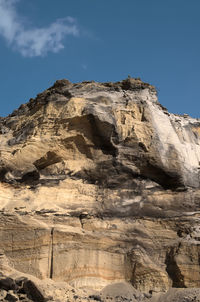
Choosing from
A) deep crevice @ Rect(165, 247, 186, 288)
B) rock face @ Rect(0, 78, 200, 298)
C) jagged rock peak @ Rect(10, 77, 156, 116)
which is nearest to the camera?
rock face @ Rect(0, 78, 200, 298)

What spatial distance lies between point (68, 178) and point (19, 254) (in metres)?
4.47

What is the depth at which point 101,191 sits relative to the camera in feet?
62.3

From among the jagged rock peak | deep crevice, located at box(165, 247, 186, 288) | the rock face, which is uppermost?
the jagged rock peak

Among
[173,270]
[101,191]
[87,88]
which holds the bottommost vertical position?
[173,270]

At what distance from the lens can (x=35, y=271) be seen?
15.6 m

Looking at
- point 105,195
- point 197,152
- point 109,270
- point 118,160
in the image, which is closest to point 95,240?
point 109,270

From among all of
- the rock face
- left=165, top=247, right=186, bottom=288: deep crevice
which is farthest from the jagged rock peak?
left=165, top=247, right=186, bottom=288: deep crevice

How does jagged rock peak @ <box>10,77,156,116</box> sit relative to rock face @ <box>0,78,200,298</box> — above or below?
above

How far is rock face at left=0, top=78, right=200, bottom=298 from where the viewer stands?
53.5ft

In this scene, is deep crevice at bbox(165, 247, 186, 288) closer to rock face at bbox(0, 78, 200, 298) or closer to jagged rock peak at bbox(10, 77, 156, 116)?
rock face at bbox(0, 78, 200, 298)

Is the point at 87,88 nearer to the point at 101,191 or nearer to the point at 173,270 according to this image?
the point at 101,191

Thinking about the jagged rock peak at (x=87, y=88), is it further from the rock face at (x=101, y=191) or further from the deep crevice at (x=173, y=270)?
the deep crevice at (x=173, y=270)

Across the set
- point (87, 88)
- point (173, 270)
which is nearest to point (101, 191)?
point (173, 270)

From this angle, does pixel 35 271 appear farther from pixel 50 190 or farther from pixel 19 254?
pixel 50 190
